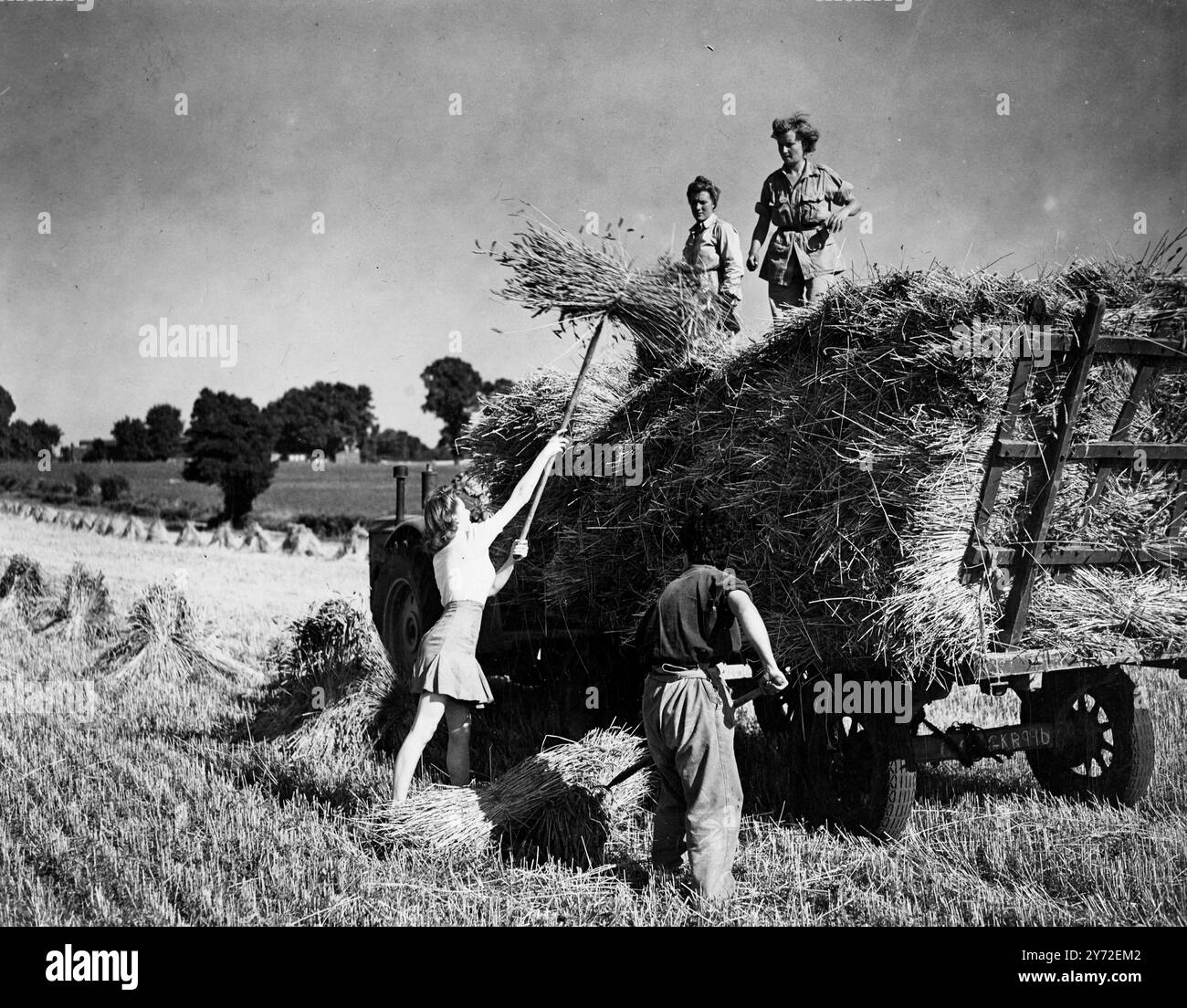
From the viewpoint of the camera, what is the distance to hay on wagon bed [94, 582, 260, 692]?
811 centimetres

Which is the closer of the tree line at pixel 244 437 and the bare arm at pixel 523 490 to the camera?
the bare arm at pixel 523 490

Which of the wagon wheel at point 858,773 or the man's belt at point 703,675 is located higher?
the man's belt at point 703,675

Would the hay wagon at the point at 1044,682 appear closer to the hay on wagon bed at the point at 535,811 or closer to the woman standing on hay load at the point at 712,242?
the hay on wagon bed at the point at 535,811

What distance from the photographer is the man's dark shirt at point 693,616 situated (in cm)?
392

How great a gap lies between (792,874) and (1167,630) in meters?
1.92

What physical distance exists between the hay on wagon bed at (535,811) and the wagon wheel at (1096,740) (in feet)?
6.87

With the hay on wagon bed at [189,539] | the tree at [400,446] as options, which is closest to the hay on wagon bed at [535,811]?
the hay on wagon bed at [189,539]

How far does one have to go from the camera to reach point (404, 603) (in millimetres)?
7332

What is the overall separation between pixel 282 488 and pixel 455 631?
3280 cm

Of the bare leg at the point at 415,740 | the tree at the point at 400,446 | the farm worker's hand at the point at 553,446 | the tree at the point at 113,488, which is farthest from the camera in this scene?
the tree at the point at 400,446

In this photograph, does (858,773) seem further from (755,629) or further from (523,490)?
(523,490)
